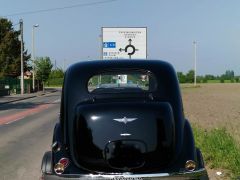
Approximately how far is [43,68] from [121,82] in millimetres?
64532

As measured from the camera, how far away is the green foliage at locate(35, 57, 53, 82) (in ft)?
233

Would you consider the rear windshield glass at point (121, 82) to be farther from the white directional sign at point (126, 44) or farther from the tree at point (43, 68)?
the tree at point (43, 68)

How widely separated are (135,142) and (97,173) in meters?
0.52

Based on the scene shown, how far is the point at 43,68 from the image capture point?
71.2 m

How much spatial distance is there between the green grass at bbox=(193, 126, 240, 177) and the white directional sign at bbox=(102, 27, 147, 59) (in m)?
9.97

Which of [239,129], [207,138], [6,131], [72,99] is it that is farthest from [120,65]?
[6,131]

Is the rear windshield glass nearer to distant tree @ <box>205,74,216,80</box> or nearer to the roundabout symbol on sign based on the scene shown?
the roundabout symbol on sign

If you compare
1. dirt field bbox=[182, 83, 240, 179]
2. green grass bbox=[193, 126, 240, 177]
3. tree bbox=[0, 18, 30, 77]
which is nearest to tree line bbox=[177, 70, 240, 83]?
tree bbox=[0, 18, 30, 77]

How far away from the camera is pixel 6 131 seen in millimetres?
16453

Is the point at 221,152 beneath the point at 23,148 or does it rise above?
A: above

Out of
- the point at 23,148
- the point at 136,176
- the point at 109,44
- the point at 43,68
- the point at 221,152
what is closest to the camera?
the point at 136,176

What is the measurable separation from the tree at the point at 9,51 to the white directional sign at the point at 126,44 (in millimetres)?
60716

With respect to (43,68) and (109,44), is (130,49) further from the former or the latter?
(43,68)

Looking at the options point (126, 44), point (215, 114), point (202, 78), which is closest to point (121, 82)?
point (126, 44)
